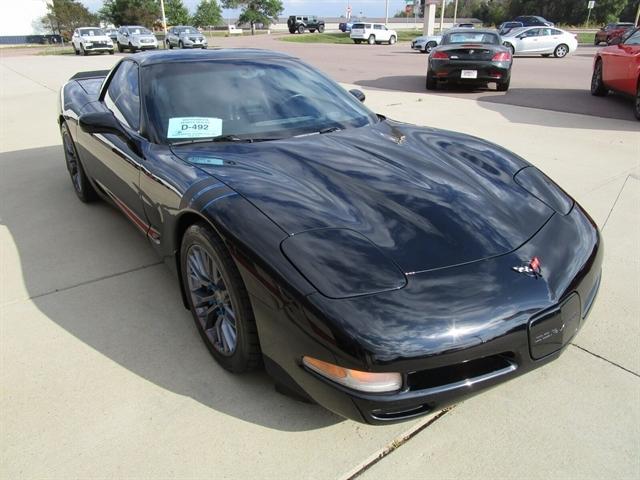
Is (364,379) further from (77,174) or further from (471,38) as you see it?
(471,38)

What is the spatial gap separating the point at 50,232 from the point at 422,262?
3208mm

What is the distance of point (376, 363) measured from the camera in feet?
5.10

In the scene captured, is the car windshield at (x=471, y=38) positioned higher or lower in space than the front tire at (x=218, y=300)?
higher

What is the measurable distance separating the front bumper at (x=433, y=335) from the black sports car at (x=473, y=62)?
31.0 ft

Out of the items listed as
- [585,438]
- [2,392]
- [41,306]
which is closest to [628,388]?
[585,438]

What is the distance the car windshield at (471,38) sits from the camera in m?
10.8

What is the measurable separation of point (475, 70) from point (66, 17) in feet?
174

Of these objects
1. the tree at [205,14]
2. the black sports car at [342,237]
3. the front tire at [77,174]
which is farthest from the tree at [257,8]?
the black sports car at [342,237]

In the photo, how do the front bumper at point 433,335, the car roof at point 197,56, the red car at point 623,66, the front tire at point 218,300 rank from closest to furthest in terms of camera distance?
the front bumper at point 433,335 < the front tire at point 218,300 < the car roof at point 197,56 < the red car at point 623,66

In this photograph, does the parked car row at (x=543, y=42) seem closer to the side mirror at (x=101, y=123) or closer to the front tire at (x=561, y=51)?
the front tire at (x=561, y=51)

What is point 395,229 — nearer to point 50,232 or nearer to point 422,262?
point 422,262

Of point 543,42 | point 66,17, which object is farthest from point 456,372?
point 66,17

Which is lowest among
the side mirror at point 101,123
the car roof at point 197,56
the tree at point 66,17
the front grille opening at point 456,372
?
the front grille opening at point 456,372

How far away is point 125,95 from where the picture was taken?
3.24 m
